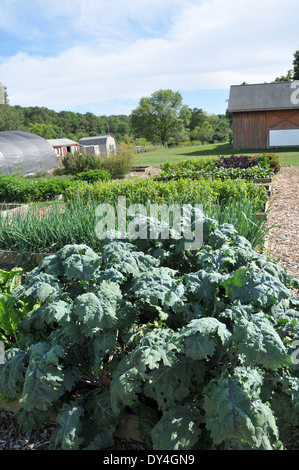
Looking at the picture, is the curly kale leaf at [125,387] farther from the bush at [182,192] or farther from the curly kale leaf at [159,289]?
the bush at [182,192]

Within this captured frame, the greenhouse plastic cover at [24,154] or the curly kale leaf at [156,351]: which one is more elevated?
the greenhouse plastic cover at [24,154]

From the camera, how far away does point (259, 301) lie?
2.00m

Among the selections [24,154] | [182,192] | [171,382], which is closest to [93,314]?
[171,382]

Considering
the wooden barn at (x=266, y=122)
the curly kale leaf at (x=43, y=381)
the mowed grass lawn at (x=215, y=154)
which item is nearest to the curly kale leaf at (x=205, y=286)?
the curly kale leaf at (x=43, y=381)

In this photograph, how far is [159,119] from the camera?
189 feet

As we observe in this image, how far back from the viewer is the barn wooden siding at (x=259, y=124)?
2261cm

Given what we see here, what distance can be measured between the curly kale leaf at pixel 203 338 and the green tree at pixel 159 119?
56.5m

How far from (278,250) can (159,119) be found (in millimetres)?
56116

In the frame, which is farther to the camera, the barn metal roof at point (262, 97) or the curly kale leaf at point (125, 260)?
the barn metal roof at point (262, 97)

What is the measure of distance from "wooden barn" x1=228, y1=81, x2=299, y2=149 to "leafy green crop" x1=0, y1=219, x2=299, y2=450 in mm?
22043

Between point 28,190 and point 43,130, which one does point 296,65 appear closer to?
point 28,190

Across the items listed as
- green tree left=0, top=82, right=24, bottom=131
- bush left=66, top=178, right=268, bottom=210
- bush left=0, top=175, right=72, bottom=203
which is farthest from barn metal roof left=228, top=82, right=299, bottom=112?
green tree left=0, top=82, right=24, bottom=131
